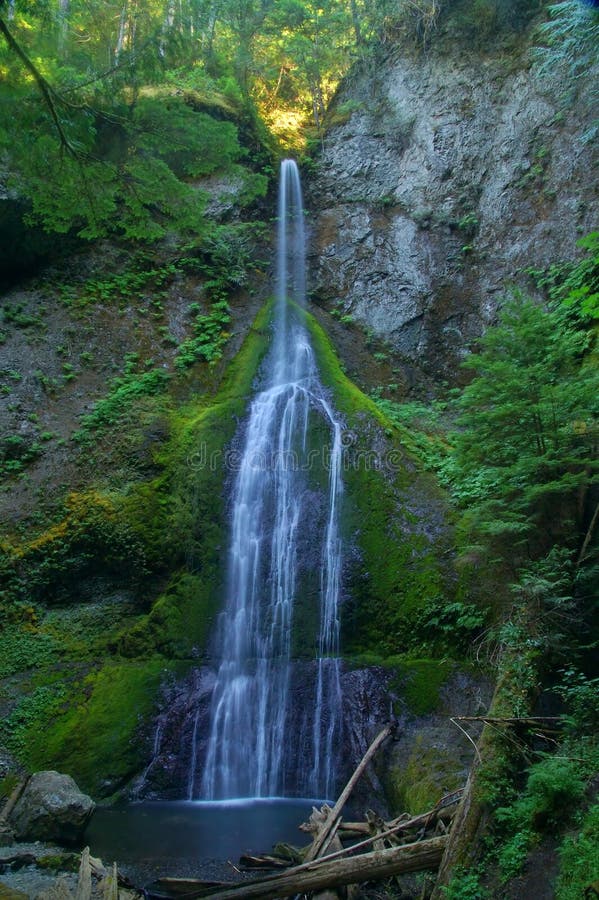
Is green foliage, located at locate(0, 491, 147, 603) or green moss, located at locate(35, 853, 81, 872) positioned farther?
green foliage, located at locate(0, 491, 147, 603)

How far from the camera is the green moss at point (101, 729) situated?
7.62m

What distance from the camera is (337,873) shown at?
4199 mm

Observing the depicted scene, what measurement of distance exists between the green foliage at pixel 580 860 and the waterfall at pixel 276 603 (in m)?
4.39

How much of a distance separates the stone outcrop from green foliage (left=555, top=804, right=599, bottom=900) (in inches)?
469

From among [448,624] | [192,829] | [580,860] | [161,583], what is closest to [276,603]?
[161,583]

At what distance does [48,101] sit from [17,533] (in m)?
7.24

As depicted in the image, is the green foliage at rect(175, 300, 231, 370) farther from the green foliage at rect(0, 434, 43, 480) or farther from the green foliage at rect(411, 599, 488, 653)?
the green foliage at rect(411, 599, 488, 653)

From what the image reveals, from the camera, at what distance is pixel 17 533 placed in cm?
1024

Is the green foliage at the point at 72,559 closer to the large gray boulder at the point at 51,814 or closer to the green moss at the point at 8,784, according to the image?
the green moss at the point at 8,784

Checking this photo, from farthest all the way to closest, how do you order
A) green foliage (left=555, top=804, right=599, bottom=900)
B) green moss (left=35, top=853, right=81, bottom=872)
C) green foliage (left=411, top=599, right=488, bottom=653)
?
green foliage (left=411, top=599, right=488, bottom=653), green moss (left=35, top=853, right=81, bottom=872), green foliage (left=555, top=804, right=599, bottom=900)

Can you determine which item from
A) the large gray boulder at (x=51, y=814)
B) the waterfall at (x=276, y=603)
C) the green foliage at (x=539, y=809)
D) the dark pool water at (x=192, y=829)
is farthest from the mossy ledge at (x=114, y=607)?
the green foliage at (x=539, y=809)

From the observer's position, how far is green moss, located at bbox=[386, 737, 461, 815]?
19.7ft

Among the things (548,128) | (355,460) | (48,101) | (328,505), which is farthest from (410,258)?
(48,101)

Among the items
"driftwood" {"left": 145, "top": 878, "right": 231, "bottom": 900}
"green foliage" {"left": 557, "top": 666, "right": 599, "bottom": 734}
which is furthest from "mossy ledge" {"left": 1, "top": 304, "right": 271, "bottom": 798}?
"green foliage" {"left": 557, "top": 666, "right": 599, "bottom": 734}
